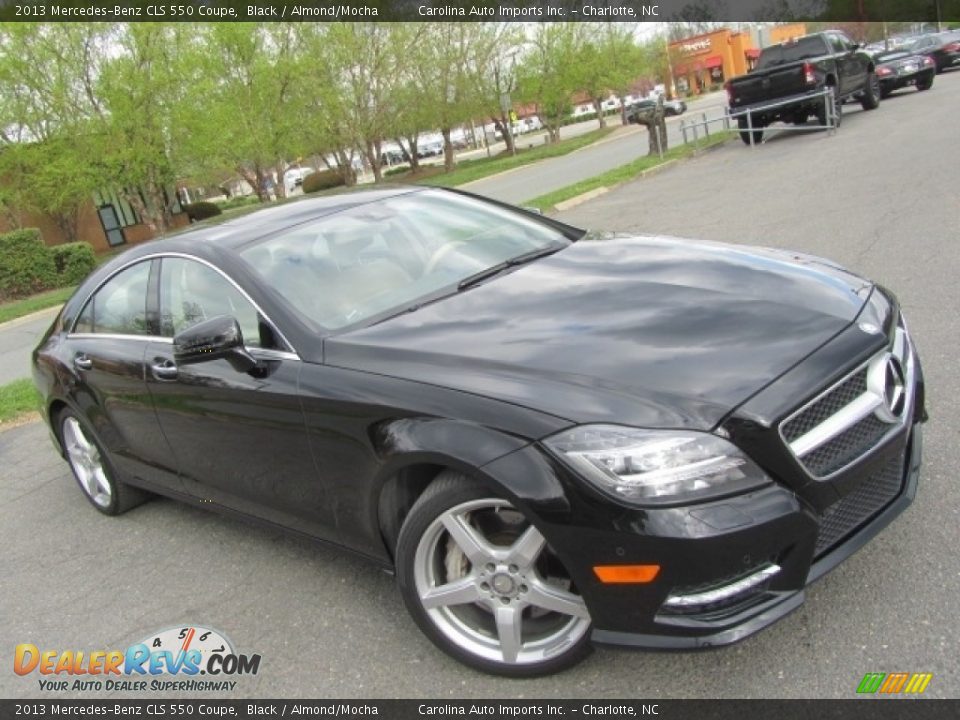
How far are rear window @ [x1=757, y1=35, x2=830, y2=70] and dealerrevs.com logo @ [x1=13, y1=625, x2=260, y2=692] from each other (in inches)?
678

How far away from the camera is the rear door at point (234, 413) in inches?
125

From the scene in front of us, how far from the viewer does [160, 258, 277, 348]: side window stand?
332 cm

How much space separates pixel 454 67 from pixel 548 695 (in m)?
38.9

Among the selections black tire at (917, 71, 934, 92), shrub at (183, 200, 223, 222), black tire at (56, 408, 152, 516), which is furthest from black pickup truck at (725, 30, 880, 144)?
shrub at (183, 200, 223, 222)

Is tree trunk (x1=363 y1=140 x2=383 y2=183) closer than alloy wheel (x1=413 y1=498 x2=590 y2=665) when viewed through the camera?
No

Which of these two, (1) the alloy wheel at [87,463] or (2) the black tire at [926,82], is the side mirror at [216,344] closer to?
(1) the alloy wheel at [87,463]

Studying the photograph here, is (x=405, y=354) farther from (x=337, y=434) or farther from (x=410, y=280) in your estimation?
(x=410, y=280)

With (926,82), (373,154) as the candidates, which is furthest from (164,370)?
(373,154)

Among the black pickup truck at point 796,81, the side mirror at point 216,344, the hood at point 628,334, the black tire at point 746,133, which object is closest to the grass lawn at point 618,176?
the black tire at point 746,133

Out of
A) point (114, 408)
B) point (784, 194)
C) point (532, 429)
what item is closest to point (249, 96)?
point (784, 194)

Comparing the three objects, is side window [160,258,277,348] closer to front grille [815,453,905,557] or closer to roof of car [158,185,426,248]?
roof of car [158,185,426,248]

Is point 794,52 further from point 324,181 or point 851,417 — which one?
point 324,181

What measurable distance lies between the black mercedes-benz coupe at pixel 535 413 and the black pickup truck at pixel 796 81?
14.5m

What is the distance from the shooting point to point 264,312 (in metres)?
3.27
